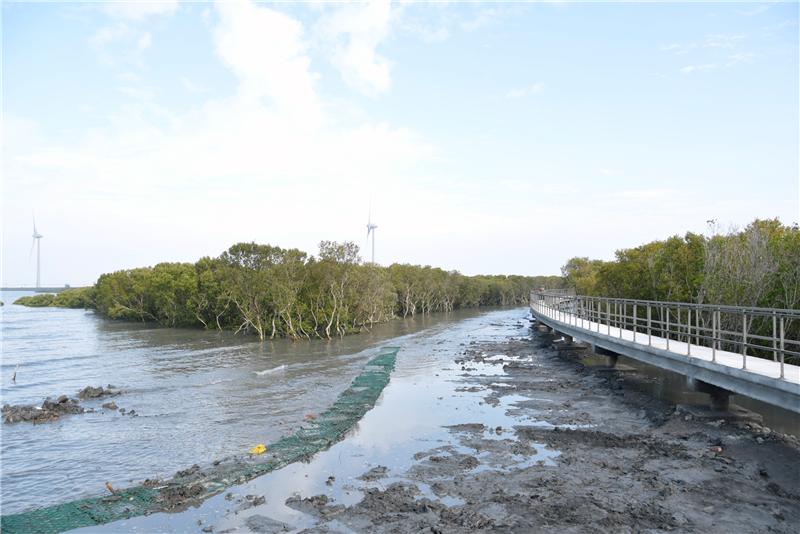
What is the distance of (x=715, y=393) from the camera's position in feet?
52.8

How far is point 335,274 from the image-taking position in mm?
51125

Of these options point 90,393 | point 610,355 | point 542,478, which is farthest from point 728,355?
point 90,393

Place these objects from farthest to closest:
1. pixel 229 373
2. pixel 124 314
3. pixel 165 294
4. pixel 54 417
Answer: pixel 124 314 < pixel 165 294 < pixel 229 373 < pixel 54 417

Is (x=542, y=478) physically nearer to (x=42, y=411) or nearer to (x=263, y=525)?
(x=263, y=525)

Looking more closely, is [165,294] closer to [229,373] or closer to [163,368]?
[163,368]

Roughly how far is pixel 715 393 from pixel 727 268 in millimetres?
11333

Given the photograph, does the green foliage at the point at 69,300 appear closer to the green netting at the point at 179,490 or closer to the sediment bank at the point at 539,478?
the green netting at the point at 179,490

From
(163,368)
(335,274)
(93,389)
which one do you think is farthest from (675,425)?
(335,274)

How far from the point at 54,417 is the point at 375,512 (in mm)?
17195

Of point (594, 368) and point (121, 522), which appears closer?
point (121, 522)

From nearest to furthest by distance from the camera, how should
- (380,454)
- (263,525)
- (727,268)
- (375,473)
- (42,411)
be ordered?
(263,525)
(375,473)
(380,454)
(42,411)
(727,268)

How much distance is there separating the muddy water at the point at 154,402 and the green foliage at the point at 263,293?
4.98 m

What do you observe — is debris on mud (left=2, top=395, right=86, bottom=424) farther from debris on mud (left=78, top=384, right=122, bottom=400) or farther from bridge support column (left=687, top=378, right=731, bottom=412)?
bridge support column (left=687, top=378, right=731, bottom=412)

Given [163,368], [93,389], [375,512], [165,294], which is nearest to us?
[375,512]
